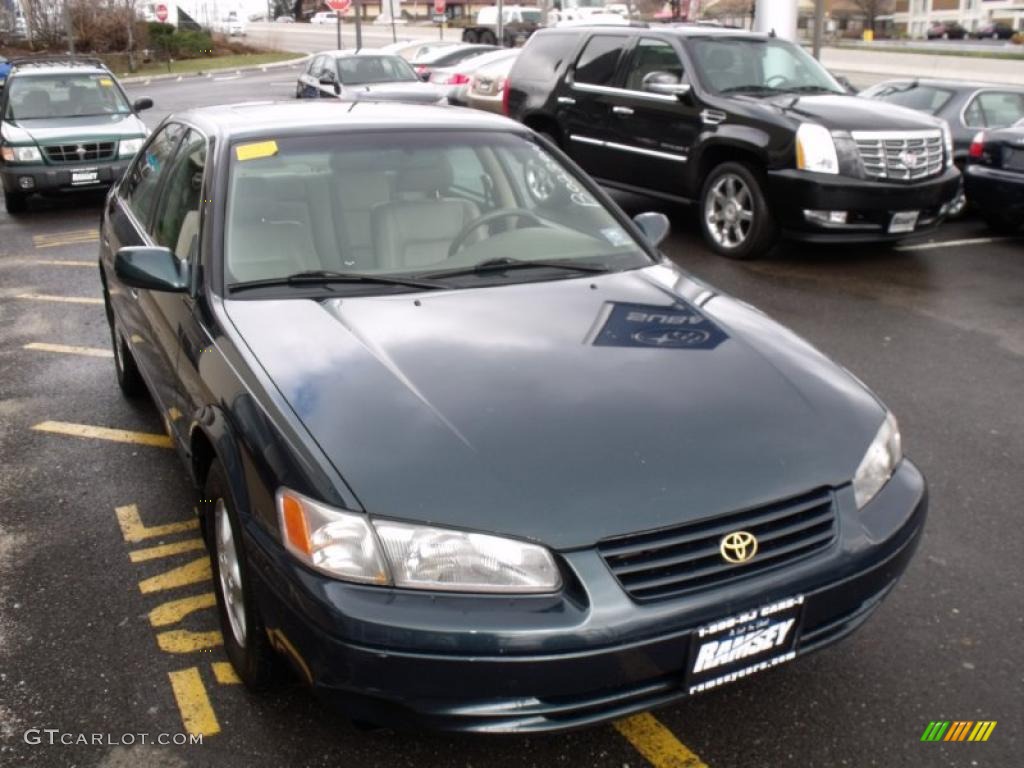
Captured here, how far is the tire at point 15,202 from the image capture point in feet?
37.9

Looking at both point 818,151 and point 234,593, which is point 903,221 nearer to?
point 818,151

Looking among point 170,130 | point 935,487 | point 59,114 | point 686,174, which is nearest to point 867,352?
A: point 935,487

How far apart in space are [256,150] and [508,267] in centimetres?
102

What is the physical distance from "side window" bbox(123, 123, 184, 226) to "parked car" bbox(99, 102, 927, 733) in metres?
0.76

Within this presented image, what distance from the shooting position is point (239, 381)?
2.87m

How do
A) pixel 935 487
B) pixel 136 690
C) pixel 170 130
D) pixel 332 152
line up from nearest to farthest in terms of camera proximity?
pixel 136 690 < pixel 332 152 < pixel 935 487 < pixel 170 130

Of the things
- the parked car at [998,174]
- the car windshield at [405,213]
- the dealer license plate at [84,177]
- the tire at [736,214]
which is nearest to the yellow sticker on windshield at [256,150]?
the car windshield at [405,213]

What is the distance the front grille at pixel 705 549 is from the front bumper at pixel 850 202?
593 cm

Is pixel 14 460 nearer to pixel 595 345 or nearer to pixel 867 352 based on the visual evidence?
pixel 595 345

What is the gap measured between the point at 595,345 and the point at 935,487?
209cm

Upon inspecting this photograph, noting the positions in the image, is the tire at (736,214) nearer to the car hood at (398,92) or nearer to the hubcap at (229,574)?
the hubcap at (229,574)

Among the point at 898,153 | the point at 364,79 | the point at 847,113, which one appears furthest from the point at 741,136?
the point at 364,79

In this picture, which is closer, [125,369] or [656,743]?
[656,743]

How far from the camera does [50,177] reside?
11.3 meters
